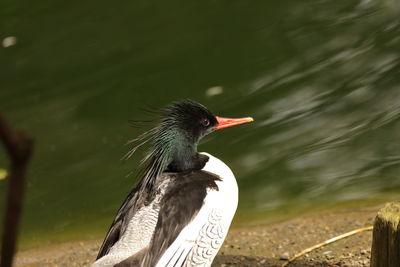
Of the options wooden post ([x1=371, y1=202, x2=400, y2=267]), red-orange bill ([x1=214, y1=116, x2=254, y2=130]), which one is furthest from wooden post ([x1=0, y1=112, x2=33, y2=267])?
red-orange bill ([x1=214, y1=116, x2=254, y2=130])

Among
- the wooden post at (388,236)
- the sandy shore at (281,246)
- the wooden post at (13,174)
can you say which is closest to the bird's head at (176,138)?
the sandy shore at (281,246)

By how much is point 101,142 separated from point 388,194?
2.51 m

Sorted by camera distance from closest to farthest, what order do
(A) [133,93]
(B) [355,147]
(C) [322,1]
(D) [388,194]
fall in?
(D) [388,194] < (B) [355,147] < (A) [133,93] < (C) [322,1]

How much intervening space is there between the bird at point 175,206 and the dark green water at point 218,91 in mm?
1217

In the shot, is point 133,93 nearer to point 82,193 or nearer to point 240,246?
point 82,193

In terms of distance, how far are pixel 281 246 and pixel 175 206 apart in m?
1.22

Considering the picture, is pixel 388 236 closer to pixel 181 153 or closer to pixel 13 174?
pixel 181 153

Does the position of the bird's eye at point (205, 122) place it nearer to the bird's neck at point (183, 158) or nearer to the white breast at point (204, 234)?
the bird's neck at point (183, 158)

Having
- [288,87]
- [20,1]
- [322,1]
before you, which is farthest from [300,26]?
[20,1]

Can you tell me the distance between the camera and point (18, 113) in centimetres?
633

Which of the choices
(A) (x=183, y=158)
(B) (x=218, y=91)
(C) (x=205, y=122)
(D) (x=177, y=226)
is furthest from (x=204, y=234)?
(B) (x=218, y=91)

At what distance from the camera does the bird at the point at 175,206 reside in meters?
2.89

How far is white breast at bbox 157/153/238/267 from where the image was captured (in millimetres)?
2910

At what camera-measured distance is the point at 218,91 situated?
5973mm
